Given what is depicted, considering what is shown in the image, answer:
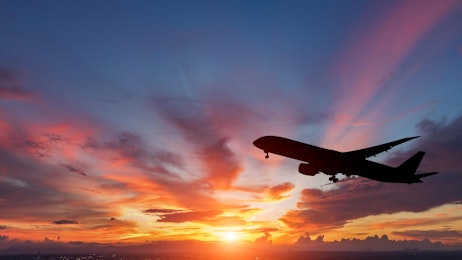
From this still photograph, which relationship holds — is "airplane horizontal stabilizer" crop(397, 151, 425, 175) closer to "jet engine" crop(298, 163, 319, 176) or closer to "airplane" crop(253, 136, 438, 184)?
"airplane" crop(253, 136, 438, 184)

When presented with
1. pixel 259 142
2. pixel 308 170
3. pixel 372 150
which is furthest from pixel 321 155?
pixel 259 142

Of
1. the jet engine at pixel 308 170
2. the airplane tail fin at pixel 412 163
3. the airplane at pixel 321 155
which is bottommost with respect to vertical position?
the jet engine at pixel 308 170

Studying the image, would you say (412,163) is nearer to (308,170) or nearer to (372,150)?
(372,150)

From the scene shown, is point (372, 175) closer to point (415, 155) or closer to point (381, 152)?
point (381, 152)

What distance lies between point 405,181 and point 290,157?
34.5 m

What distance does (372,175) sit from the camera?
7338 cm

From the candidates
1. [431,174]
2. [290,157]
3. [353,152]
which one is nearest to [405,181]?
[431,174]

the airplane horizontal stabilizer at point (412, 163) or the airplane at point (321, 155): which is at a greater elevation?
the airplane horizontal stabilizer at point (412, 163)

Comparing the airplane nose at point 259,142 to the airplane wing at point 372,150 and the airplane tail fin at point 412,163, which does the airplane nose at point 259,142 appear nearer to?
the airplane wing at point 372,150

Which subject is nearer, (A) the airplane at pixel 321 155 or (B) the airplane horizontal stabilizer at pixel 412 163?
(A) the airplane at pixel 321 155

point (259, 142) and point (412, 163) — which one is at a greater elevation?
point (412, 163)

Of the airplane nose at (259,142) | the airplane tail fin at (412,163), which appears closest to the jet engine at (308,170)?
the airplane nose at (259,142)

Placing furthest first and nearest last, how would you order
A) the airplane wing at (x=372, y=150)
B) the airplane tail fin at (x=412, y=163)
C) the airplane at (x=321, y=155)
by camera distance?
the airplane tail fin at (x=412, y=163), the airplane wing at (x=372, y=150), the airplane at (x=321, y=155)

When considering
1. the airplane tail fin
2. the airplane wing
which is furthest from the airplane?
the airplane tail fin
